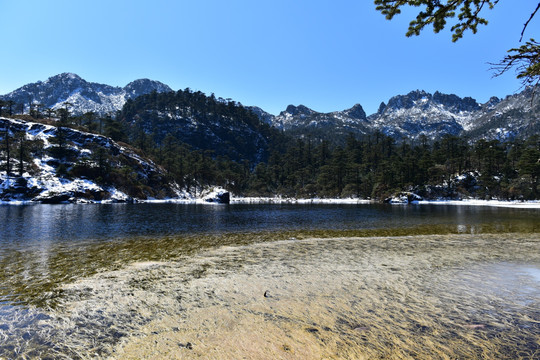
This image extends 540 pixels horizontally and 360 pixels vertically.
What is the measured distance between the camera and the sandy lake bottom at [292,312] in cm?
564

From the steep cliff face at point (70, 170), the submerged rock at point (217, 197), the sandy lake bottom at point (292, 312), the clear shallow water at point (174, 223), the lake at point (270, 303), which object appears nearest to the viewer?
the sandy lake bottom at point (292, 312)

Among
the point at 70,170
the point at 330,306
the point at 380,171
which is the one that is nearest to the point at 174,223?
the point at 330,306

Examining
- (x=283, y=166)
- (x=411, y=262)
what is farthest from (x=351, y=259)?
(x=283, y=166)

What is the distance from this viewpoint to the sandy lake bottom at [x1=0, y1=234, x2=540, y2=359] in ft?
18.5

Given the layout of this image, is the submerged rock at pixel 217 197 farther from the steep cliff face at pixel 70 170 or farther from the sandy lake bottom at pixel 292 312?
the sandy lake bottom at pixel 292 312

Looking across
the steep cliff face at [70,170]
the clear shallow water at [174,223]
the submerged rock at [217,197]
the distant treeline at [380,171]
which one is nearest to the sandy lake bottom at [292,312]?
the clear shallow water at [174,223]

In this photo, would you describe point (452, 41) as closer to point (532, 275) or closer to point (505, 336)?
point (505, 336)

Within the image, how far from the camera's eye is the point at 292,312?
760 centimetres

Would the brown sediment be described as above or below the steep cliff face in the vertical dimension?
below

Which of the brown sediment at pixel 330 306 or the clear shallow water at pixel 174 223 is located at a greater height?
the brown sediment at pixel 330 306

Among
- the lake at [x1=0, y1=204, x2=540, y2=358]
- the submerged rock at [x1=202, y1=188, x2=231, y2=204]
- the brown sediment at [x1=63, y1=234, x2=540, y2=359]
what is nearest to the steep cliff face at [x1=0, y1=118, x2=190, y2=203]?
the submerged rock at [x1=202, y1=188, x2=231, y2=204]

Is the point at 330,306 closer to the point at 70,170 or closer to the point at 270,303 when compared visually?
the point at 270,303

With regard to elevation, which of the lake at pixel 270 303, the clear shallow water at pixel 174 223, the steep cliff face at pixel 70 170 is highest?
the steep cliff face at pixel 70 170

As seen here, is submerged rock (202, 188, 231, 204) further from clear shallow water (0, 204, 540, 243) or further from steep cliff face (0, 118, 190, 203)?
clear shallow water (0, 204, 540, 243)
